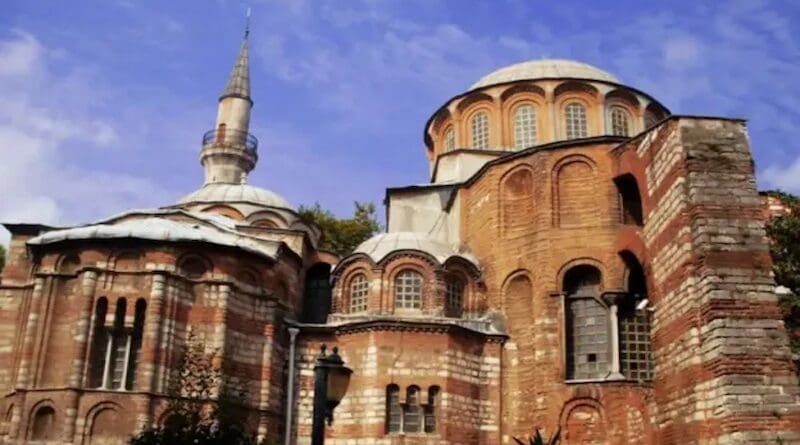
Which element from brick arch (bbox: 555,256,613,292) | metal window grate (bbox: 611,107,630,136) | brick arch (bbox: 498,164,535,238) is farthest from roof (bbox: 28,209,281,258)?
metal window grate (bbox: 611,107,630,136)

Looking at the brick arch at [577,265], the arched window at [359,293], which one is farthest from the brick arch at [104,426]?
the brick arch at [577,265]

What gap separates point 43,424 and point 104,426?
1378mm

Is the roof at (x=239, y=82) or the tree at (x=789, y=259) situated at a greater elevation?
the roof at (x=239, y=82)

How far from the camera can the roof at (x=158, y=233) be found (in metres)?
19.8

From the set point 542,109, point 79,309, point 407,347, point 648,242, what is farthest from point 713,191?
point 79,309

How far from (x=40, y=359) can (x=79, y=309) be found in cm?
134

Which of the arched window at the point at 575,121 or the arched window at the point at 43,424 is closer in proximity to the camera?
the arched window at the point at 43,424

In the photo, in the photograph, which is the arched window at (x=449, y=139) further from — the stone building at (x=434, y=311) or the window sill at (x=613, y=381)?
the window sill at (x=613, y=381)

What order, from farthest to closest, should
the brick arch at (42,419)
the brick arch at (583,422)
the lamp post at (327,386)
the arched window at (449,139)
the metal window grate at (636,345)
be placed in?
1. the arched window at (449,139)
2. the metal window grate at (636,345)
3. the brick arch at (583,422)
4. the brick arch at (42,419)
5. the lamp post at (327,386)

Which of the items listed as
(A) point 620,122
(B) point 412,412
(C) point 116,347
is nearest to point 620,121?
(A) point 620,122

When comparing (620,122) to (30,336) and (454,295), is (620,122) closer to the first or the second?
(454,295)

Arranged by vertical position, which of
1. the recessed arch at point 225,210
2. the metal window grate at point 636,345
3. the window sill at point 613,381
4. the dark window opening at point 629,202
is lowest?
the window sill at point 613,381

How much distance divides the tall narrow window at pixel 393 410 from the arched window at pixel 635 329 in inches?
206

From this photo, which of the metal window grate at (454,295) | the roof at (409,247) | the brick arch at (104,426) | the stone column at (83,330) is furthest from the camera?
the roof at (409,247)
